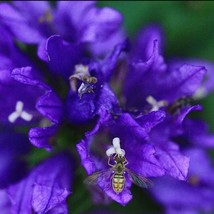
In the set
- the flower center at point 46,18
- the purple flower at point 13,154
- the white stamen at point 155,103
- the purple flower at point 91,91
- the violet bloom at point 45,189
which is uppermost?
the flower center at point 46,18

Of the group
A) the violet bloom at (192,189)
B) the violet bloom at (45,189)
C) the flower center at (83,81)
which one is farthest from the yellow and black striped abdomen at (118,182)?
the violet bloom at (192,189)

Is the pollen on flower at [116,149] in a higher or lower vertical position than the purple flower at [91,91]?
lower

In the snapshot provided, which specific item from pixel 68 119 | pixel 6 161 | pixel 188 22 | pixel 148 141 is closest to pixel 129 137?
pixel 148 141

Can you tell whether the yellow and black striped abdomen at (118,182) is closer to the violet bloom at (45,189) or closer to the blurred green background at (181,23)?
the violet bloom at (45,189)

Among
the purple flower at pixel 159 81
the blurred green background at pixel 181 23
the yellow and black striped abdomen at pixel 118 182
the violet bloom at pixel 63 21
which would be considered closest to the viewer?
the yellow and black striped abdomen at pixel 118 182

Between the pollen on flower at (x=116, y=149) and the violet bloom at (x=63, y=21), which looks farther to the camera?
the violet bloom at (x=63, y=21)

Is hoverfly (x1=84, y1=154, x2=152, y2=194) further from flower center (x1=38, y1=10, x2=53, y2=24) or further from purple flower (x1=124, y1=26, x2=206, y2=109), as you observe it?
flower center (x1=38, y1=10, x2=53, y2=24)

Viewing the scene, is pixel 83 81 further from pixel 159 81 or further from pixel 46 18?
pixel 46 18

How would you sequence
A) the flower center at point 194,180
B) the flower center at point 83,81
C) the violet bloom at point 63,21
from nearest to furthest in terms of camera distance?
the flower center at point 83,81
the violet bloom at point 63,21
the flower center at point 194,180
